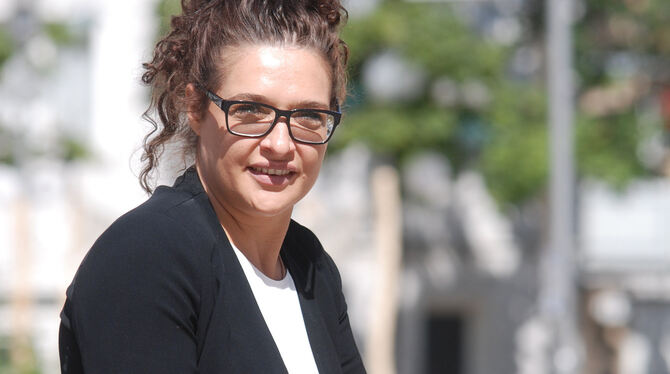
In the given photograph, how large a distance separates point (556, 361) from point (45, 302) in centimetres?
740

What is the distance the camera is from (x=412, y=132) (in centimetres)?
1588

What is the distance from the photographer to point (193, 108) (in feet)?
6.97

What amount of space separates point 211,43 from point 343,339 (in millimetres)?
673

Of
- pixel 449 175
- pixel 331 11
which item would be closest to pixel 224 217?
pixel 331 11

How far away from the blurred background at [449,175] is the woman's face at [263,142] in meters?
9.94

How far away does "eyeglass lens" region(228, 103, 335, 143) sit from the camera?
203cm

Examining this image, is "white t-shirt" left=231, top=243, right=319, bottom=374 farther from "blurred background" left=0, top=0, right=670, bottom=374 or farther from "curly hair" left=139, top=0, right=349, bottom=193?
"blurred background" left=0, top=0, right=670, bottom=374

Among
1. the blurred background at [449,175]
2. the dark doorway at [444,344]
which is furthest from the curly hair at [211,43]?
the dark doorway at [444,344]

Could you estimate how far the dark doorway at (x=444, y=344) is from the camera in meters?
20.4

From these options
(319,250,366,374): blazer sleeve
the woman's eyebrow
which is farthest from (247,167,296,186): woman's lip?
(319,250,366,374): blazer sleeve

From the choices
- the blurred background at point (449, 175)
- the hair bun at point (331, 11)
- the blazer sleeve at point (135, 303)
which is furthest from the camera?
the blurred background at point (449, 175)

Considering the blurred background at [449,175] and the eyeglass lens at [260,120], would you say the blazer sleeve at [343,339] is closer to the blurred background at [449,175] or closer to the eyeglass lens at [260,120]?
the eyeglass lens at [260,120]

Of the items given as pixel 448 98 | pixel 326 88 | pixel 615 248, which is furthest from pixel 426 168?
pixel 326 88

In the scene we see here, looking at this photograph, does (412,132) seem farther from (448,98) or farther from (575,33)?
(575,33)
